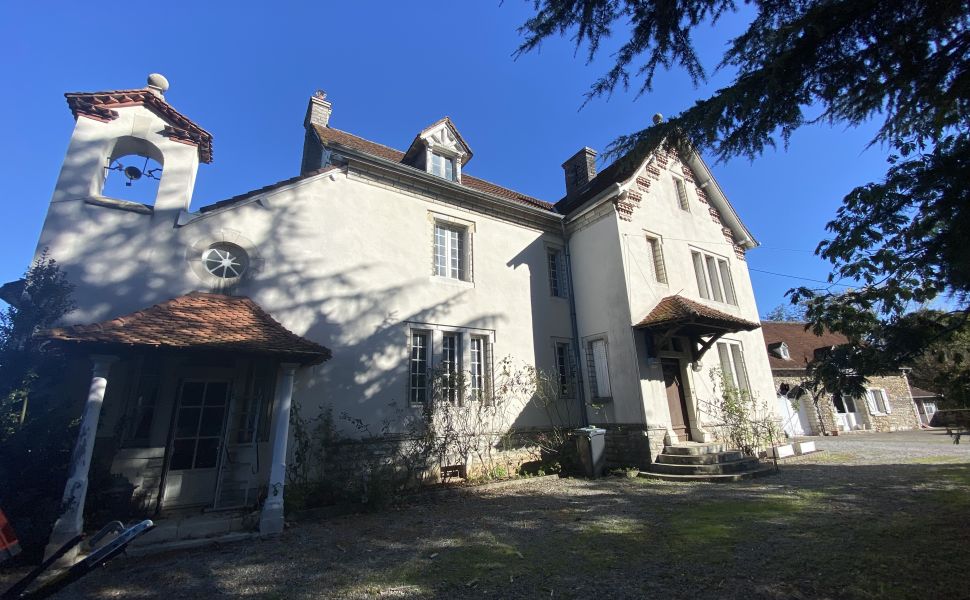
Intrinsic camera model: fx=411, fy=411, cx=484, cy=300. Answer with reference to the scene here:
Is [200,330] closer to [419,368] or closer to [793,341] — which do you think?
[419,368]

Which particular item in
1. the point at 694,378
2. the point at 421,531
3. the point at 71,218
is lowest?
the point at 421,531

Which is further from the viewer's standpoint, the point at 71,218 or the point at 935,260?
the point at 71,218

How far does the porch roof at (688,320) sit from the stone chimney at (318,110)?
36.9 ft

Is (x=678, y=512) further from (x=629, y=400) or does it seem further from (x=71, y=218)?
(x=71, y=218)

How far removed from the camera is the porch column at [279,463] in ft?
20.3

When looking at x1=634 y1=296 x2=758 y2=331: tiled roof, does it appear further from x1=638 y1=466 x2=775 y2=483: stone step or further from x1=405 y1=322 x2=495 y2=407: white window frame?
x1=405 y1=322 x2=495 y2=407: white window frame

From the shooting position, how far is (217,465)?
24.3ft

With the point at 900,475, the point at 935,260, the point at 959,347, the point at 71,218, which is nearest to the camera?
the point at 935,260

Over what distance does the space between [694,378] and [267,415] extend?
10847mm

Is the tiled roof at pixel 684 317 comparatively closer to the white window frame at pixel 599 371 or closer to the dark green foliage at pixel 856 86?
the white window frame at pixel 599 371

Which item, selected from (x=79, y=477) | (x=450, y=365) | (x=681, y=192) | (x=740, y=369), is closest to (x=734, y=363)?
(x=740, y=369)

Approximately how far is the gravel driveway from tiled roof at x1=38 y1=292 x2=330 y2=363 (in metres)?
2.71

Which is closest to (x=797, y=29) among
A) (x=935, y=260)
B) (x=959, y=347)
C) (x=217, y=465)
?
(x=935, y=260)

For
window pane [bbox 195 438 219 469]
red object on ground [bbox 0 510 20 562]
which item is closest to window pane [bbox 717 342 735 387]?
window pane [bbox 195 438 219 469]
